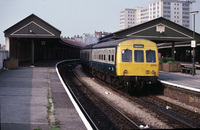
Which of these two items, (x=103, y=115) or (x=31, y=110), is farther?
(x=103, y=115)

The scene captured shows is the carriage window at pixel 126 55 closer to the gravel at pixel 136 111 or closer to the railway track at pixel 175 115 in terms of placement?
the gravel at pixel 136 111

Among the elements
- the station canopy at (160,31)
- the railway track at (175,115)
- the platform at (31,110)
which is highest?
the station canopy at (160,31)

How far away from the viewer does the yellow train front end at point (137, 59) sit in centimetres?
1536

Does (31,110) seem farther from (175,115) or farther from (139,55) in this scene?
(139,55)

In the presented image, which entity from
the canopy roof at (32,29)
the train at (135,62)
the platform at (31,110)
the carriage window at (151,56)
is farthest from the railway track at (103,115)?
the canopy roof at (32,29)

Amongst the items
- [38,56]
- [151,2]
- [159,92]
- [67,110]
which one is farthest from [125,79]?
[151,2]

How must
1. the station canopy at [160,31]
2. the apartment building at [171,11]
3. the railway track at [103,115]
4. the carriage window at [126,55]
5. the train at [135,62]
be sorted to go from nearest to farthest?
the railway track at [103,115] → the train at [135,62] → the carriage window at [126,55] → the station canopy at [160,31] → the apartment building at [171,11]

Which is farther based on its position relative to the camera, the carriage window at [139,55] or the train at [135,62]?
the carriage window at [139,55]

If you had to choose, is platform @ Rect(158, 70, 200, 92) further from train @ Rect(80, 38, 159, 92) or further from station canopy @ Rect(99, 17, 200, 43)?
station canopy @ Rect(99, 17, 200, 43)

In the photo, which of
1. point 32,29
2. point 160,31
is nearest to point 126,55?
point 160,31

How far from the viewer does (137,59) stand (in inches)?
610

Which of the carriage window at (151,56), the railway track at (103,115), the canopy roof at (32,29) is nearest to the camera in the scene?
the railway track at (103,115)

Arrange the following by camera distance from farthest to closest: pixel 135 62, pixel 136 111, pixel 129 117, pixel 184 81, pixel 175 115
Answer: pixel 184 81
pixel 135 62
pixel 136 111
pixel 175 115
pixel 129 117

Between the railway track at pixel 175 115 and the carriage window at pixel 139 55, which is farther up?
the carriage window at pixel 139 55
